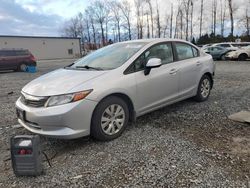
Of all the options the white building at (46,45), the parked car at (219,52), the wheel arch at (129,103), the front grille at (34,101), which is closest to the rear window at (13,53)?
the parked car at (219,52)

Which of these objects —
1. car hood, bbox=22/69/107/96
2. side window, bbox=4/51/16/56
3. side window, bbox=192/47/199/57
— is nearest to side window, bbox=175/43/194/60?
side window, bbox=192/47/199/57

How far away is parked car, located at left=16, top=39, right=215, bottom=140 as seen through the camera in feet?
11.4

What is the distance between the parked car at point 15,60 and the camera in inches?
695

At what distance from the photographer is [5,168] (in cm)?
329

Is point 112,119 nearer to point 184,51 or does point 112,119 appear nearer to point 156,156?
point 156,156

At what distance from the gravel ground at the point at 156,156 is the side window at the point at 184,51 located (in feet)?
3.97

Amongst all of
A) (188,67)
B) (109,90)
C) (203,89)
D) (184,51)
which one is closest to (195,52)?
(184,51)

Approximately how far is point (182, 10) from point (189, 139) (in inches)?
2187

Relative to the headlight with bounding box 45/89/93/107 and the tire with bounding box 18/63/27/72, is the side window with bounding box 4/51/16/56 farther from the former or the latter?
the headlight with bounding box 45/89/93/107

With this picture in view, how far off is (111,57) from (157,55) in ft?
2.80

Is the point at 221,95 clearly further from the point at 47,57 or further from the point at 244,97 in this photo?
the point at 47,57

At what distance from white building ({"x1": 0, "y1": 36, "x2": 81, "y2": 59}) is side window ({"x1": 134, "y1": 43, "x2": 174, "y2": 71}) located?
4454cm

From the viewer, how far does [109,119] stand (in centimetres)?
385

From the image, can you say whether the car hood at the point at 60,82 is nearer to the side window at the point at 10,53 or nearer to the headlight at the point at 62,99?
the headlight at the point at 62,99
